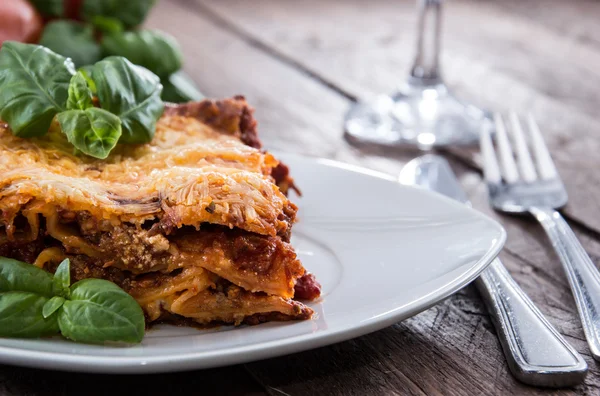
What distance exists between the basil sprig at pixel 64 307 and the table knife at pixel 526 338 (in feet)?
3.02

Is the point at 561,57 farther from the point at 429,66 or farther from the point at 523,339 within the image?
the point at 523,339

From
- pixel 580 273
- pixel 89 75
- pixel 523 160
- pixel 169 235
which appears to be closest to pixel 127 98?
pixel 89 75

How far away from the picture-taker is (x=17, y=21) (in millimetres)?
3986

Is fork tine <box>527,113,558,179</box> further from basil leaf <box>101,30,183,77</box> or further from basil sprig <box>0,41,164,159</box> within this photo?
basil leaf <box>101,30,183,77</box>

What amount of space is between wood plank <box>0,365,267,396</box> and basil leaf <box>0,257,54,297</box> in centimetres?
21

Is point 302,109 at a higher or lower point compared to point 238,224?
lower

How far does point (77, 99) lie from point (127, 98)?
0.15 meters

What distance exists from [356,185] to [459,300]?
595 mm

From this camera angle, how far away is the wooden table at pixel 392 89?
212 centimetres

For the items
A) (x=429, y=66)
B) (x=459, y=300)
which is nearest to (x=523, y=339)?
(x=459, y=300)

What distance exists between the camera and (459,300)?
2.55 metres

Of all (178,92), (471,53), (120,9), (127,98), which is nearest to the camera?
(127,98)

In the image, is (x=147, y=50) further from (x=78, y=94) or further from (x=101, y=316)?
(x=101, y=316)

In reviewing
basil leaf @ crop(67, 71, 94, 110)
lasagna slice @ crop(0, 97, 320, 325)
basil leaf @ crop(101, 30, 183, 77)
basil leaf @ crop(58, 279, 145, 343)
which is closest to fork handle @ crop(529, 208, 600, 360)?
lasagna slice @ crop(0, 97, 320, 325)
